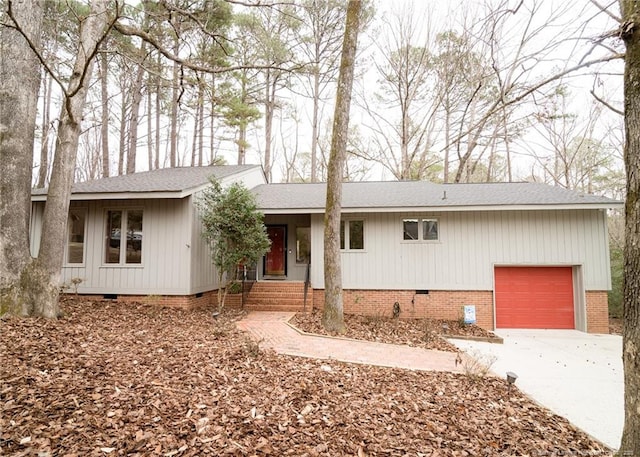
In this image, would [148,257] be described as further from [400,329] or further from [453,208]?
[453,208]

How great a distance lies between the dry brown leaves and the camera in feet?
21.5

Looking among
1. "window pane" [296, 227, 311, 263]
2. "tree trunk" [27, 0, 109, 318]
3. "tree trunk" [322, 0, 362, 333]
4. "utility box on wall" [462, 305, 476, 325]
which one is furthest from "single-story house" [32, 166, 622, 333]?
"tree trunk" [322, 0, 362, 333]

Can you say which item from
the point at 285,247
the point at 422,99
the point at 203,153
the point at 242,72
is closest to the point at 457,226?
the point at 285,247

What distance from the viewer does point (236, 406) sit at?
3.12 m

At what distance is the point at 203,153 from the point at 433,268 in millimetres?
15530

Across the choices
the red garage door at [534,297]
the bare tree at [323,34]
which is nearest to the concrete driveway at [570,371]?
the red garage door at [534,297]

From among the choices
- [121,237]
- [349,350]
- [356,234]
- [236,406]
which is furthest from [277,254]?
[236,406]

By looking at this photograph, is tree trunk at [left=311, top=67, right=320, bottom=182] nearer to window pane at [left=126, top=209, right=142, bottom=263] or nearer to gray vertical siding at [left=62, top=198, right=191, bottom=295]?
gray vertical siding at [left=62, top=198, right=191, bottom=295]

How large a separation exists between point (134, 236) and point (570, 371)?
993cm

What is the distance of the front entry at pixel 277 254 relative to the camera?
12086 mm

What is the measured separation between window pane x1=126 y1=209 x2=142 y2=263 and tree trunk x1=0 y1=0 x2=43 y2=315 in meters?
2.86

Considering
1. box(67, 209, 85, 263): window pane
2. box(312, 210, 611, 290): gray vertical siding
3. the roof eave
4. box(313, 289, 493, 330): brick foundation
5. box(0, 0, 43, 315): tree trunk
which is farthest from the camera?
box(313, 289, 493, 330): brick foundation

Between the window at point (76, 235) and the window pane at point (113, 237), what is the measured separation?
0.66 meters

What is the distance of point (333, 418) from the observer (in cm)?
307
